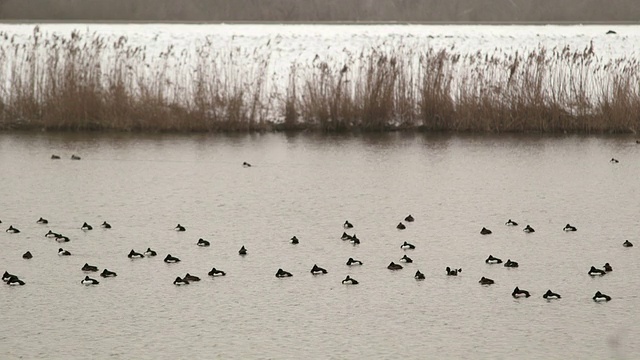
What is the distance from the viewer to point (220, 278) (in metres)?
8.98

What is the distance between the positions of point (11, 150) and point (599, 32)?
14.2m

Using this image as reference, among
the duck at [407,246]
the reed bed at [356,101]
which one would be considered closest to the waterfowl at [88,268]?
the duck at [407,246]

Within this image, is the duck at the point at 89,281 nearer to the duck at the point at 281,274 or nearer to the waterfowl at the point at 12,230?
Answer: the duck at the point at 281,274

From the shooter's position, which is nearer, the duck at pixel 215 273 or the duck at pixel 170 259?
the duck at pixel 215 273

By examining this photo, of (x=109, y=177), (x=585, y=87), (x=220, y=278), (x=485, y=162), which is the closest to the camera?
(x=220, y=278)

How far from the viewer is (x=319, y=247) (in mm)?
10117

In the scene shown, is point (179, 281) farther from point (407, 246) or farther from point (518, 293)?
point (518, 293)

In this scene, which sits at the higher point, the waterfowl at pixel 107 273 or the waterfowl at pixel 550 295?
the waterfowl at pixel 550 295

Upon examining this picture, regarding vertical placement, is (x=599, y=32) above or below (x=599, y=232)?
A: above

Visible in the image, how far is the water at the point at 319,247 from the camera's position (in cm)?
736

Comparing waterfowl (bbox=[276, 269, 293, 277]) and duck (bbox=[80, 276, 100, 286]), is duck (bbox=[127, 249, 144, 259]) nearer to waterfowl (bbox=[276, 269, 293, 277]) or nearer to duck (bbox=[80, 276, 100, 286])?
duck (bbox=[80, 276, 100, 286])

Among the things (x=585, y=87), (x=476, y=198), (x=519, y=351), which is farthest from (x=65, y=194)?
(x=585, y=87)

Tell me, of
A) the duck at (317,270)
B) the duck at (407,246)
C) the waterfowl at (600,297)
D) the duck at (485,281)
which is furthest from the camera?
the duck at (407,246)

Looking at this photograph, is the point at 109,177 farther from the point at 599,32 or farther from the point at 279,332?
the point at 599,32
